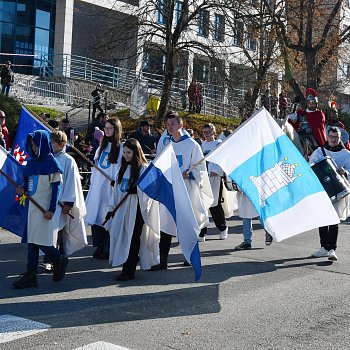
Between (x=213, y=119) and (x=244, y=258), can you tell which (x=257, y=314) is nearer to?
(x=244, y=258)

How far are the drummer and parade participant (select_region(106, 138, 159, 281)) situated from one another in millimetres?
2769

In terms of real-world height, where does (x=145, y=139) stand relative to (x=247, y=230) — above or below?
above

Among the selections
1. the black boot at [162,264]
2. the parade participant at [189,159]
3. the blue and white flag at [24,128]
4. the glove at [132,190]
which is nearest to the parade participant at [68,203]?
the glove at [132,190]

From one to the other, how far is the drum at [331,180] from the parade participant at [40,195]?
13.2 feet

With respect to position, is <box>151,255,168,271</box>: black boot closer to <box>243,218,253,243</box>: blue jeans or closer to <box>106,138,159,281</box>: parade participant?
<box>106,138,159,281</box>: parade participant

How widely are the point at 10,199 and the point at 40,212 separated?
135 cm

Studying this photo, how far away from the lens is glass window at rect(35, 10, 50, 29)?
35281 mm

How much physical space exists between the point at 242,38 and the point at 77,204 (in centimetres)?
1651

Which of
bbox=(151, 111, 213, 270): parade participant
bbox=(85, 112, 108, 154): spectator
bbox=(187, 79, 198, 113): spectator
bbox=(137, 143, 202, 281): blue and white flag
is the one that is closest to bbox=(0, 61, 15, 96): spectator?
bbox=(187, 79, 198, 113): spectator

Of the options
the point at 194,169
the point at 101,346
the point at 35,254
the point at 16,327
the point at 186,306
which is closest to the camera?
the point at 101,346

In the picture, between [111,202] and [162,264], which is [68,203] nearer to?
[111,202]

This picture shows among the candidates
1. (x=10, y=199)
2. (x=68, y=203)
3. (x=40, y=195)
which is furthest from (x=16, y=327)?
(x=10, y=199)

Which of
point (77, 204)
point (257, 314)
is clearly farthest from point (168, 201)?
point (257, 314)

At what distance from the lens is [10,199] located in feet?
28.1
